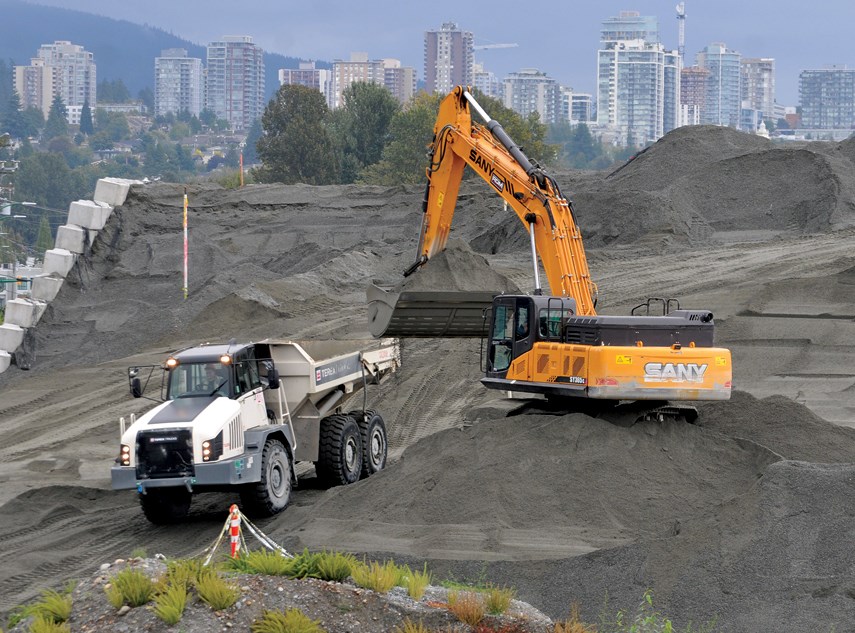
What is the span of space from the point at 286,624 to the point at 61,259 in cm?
2900

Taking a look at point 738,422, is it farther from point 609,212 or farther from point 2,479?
point 609,212

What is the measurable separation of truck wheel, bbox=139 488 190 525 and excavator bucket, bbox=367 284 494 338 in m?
5.30

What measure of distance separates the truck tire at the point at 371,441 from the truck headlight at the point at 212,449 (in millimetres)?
3728

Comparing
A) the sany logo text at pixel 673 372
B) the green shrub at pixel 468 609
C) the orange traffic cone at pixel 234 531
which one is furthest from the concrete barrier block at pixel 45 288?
the green shrub at pixel 468 609

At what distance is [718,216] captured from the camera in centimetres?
3762

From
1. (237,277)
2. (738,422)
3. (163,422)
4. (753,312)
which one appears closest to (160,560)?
(163,422)

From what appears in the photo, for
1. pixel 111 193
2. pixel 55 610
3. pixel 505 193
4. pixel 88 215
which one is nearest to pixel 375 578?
pixel 55 610

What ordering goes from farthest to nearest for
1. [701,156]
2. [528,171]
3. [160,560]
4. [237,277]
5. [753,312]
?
[701,156] < [237,277] < [753,312] < [528,171] < [160,560]

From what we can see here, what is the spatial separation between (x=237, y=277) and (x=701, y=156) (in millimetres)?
14775

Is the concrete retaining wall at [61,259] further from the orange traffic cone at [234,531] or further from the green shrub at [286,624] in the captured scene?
the green shrub at [286,624]

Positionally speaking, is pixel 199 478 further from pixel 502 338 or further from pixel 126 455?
pixel 502 338

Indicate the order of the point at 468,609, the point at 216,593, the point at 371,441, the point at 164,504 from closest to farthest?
the point at 216,593
the point at 468,609
the point at 164,504
the point at 371,441

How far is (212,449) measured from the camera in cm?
Result: 1583

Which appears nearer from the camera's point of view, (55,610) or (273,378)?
(55,610)
